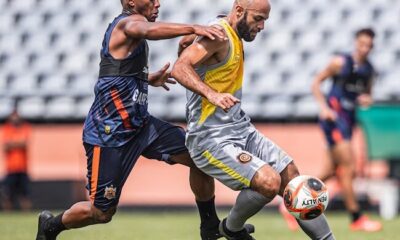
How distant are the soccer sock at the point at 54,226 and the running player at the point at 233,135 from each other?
124 cm

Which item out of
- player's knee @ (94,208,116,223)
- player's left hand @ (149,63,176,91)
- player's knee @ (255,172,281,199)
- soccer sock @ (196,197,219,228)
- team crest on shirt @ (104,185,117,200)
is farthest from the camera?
player's left hand @ (149,63,176,91)

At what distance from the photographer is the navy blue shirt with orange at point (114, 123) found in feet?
23.7

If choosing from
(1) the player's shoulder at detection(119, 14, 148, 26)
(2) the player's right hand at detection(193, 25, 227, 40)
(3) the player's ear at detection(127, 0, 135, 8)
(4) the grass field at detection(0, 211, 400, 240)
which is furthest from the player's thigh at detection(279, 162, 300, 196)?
(4) the grass field at detection(0, 211, 400, 240)

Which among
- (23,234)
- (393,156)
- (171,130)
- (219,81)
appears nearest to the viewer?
(219,81)

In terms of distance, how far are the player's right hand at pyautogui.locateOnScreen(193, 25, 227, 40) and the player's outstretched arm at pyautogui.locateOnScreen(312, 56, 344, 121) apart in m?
5.01

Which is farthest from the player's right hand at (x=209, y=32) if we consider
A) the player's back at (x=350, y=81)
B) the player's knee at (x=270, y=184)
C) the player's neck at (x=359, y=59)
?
the player's neck at (x=359, y=59)

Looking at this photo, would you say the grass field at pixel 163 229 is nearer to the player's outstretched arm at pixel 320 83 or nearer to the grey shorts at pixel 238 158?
the player's outstretched arm at pixel 320 83

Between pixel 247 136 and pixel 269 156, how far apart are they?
0.23 m

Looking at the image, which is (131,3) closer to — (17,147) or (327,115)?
(327,115)

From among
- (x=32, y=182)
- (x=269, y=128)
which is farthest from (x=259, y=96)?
(x=32, y=182)

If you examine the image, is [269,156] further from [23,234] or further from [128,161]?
[23,234]

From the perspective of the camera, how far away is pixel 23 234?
999 cm

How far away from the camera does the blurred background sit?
15.9 meters

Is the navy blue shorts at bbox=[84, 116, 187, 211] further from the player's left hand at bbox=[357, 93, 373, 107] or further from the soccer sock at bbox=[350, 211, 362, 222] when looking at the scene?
the player's left hand at bbox=[357, 93, 373, 107]
